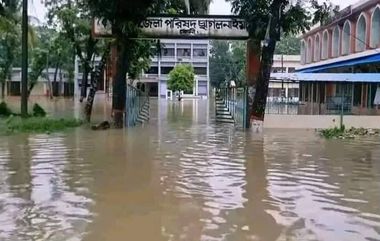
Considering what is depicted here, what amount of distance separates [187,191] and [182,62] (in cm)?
8050

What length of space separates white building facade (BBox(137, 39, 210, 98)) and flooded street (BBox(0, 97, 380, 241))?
71.3 m

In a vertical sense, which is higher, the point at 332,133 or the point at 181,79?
the point at 181,79

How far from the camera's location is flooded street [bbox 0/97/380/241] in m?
6.80

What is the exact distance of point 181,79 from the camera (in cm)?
7788

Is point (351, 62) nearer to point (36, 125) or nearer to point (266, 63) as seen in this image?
point (266, 63)

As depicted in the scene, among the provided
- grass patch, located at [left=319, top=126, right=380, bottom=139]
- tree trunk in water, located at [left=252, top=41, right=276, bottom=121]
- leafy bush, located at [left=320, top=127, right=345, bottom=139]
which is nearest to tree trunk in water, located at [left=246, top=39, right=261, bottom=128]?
tree trunk in water, located at [left=252, top=41, right=276, bottom=121]

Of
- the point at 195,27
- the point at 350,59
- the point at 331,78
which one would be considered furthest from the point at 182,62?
the point at 195,27

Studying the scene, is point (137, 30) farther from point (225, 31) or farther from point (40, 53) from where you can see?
point (40, 53)

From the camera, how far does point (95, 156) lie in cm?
1366

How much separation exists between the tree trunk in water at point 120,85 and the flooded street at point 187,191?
5633 mm

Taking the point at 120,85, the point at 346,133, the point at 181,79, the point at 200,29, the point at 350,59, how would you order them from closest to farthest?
the point at 346,133 < the point at 120,85 < the point at 200,29 < the point at 350,59 < the point at 181,79

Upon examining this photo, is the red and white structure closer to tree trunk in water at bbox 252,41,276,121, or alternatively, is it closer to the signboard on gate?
the signboard on gate

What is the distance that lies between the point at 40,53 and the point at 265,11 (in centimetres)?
4020

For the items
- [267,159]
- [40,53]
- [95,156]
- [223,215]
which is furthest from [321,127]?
[40,53]
